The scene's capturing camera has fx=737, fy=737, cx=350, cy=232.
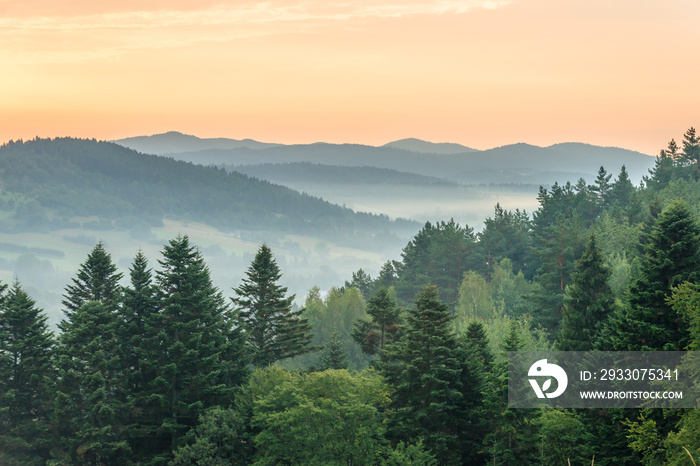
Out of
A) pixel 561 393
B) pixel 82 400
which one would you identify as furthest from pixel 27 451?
pixel 561 393

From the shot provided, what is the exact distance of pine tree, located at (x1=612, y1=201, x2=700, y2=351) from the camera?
113 ft

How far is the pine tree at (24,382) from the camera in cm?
5141

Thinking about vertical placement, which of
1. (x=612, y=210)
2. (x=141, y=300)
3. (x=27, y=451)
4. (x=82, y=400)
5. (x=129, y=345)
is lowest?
(x=27, y=451)

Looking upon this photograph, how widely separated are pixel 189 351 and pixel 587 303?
28654 millimetres

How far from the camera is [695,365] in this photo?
26.4 m

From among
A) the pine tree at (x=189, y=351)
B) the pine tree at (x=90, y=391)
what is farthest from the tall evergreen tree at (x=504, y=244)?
the pine tree at (x=90, y=391)

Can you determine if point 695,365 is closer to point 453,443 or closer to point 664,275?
point 664,275

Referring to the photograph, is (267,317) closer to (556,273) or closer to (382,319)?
(382,319)

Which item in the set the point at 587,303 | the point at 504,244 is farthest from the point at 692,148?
the point at 587,303

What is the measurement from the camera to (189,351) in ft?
171

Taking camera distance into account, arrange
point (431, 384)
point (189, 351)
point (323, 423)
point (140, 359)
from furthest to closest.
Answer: point (140, 359)
point (189, 351)
point (431, 384)
point (323, 423)

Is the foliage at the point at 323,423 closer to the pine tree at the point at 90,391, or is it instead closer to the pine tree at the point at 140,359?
the pine tree at the point at 140,359

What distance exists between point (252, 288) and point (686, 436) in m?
42.5

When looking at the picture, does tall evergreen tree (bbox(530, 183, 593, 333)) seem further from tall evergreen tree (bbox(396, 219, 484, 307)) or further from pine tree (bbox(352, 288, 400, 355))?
tall evergreen tree (bbox(396, 219, 484, 307))
